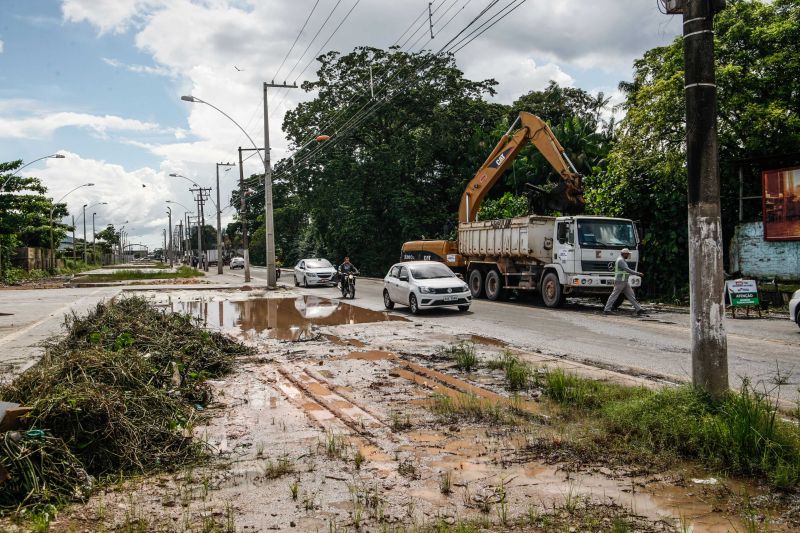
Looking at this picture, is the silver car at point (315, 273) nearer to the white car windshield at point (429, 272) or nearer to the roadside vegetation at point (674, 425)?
the white car windshield at point (429, 272)

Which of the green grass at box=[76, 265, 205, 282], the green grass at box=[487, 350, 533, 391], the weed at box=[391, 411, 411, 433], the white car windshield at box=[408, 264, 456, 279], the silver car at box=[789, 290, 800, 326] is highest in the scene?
the white car windshield at box=[408, 264, 456, 279]

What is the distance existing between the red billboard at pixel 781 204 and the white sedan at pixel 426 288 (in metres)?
9.08

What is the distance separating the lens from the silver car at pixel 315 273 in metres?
32.6

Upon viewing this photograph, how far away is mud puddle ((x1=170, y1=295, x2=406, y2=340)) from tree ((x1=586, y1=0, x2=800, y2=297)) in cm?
987

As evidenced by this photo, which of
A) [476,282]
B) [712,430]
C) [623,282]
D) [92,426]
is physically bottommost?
[712,430]

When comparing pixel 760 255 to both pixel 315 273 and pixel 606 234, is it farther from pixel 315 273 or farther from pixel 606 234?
pixel 315 273

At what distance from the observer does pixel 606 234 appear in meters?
18.0

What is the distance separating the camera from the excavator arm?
65.0 ft

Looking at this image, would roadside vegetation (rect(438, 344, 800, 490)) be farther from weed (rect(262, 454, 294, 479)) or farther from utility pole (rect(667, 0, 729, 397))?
weed (rect(262, 454, 294, 479))

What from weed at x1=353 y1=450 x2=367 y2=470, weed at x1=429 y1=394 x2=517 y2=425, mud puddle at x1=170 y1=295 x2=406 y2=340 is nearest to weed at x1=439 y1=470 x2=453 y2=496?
weed at x1=353 y1=450 x2=367 y2=470

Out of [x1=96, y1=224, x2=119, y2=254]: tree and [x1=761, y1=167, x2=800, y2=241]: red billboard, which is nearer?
[x1=761, y1=167, x2=800, y2=241]: red billboard

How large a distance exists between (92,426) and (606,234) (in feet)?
51.6

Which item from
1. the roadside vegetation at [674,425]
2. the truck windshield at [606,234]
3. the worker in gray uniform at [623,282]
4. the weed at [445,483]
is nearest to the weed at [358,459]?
the weed at [445,483]

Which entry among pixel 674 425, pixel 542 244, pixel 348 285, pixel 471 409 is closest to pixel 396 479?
pixel 471 409
